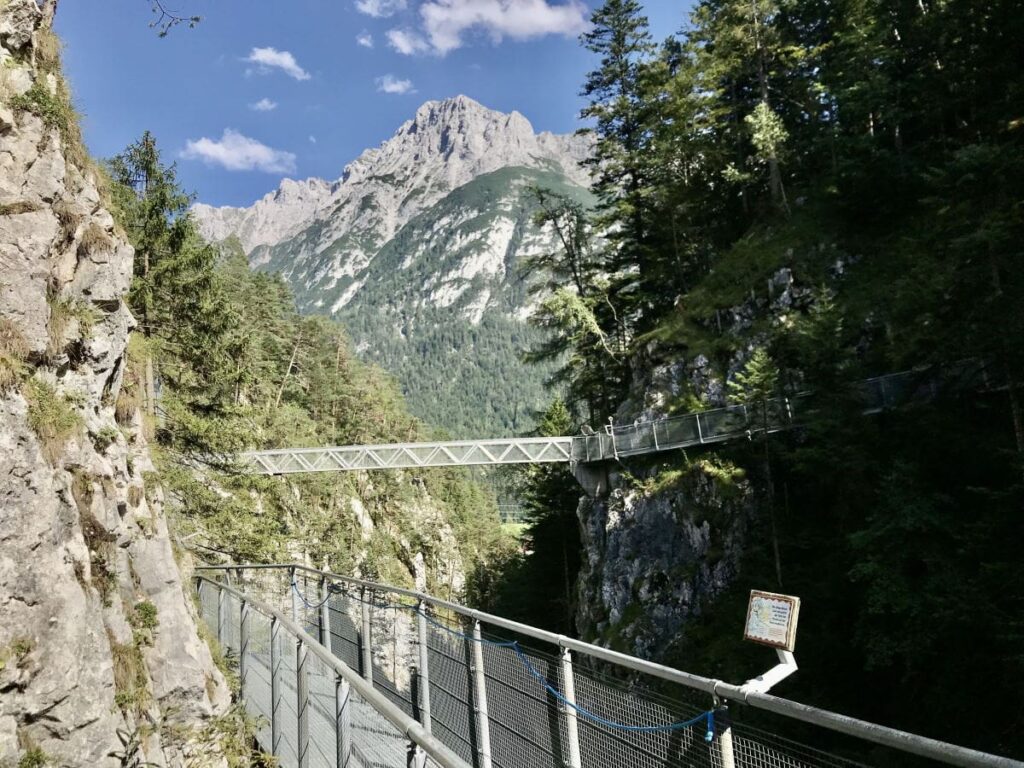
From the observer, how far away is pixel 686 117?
23.9 m

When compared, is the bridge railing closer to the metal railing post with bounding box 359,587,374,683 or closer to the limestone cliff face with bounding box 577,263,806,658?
the metal railing post with bounding box 359,587,374,683

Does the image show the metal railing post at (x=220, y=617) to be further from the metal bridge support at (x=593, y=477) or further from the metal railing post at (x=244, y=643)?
the metal bridge support at (x=593, y=477)

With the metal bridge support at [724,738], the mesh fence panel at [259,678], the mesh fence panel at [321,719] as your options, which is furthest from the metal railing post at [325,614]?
the metal bridge support at [724,738]

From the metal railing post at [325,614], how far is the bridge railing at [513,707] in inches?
1.0

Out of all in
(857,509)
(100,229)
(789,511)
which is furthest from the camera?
(789,511)

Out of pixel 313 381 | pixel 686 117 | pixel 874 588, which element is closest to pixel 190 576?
pixel 874 588

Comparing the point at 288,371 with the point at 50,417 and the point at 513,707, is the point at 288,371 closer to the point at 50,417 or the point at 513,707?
the point at 50,417

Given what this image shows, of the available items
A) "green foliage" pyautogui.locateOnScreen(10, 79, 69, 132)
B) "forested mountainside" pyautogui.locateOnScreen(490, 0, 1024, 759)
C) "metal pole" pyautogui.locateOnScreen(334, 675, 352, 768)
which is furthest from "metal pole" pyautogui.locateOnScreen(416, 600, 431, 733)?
"forested mountainside" pyautogui.locateOnScreen(490, 0, 1024, 759)

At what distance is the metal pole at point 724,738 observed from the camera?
10.5ft

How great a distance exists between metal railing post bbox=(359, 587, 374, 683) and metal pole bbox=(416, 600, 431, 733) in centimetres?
75

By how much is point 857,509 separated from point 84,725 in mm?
13698

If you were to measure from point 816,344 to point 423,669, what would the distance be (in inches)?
435

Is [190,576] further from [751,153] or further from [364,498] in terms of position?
[364,498]

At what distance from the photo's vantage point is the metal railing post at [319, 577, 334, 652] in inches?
287
